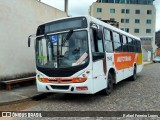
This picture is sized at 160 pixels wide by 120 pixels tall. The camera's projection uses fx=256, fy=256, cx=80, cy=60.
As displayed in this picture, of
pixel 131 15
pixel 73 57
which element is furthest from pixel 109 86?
pixel 131 15

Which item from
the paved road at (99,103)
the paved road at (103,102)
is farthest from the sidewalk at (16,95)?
the paved road at (103,102)

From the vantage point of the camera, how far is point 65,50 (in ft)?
28.6

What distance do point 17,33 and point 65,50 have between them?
15.3ft

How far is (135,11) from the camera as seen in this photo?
242 feet

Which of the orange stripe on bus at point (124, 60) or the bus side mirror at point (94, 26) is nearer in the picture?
the bus side mirror at point (94, 26)

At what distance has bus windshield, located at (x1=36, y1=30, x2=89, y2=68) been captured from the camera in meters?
8.60

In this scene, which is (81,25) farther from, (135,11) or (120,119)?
(135,11)

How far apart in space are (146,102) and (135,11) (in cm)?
6809

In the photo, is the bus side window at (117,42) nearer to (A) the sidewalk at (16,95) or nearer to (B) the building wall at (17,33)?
(A) the sidewalk at (16,95)

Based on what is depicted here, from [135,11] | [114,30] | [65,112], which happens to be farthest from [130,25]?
[65,112]

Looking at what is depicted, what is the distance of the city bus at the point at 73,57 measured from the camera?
854cm

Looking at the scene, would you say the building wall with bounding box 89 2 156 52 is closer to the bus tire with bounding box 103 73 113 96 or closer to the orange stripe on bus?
the orange stripe on bus

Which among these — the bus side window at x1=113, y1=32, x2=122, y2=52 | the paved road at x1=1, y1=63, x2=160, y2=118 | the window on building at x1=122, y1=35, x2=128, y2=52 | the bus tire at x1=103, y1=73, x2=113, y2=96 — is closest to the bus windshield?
the paved road at x1=1, y1=63, x2=160, y2=118

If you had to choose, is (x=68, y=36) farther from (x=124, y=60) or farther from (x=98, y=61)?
(x=124, y=60)
